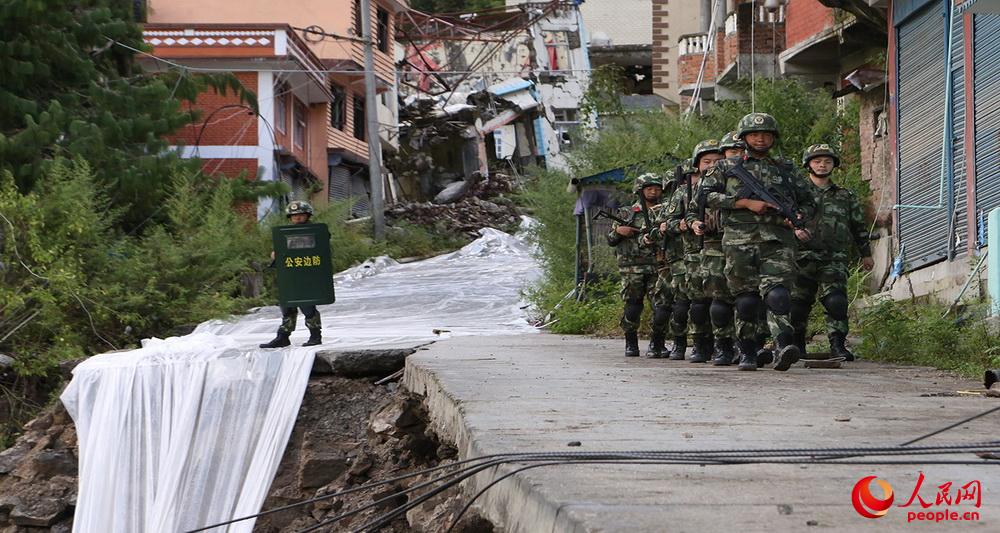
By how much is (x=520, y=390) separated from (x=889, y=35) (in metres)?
9.36

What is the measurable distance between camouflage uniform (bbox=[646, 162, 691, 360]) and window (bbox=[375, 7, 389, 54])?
1131 inches

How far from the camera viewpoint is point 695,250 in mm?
10461

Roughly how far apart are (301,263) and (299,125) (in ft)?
71.0

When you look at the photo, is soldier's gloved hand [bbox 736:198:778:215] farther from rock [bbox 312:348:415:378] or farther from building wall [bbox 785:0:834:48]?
building wall [bbox 785:0:834:48]

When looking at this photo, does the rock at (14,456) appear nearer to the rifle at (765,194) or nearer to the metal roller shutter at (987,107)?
the rifle at (765,194)

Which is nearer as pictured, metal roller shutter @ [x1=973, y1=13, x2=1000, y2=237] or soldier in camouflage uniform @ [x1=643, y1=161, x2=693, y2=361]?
soldier in camouflage uniform @ [x1=643, y1=161, x2=693, y2=361]

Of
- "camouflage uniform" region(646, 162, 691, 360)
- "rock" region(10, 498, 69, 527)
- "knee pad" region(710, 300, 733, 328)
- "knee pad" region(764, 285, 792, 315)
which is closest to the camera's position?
"knee pad" region(764, 285, 792, 315)

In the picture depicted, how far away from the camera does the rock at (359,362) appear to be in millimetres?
11945

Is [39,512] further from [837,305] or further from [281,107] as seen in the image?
[281,107]

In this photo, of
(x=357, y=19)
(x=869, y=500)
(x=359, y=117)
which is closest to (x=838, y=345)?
(x=869, y=500)

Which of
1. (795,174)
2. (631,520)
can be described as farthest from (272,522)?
(631,520)

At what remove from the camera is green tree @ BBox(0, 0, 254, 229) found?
2077 centimetres

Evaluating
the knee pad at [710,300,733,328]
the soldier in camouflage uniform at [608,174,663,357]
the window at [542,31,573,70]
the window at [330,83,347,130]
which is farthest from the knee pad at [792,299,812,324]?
the window at [542,31,573,70]

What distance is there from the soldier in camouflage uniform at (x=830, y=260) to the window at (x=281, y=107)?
69.5ft
